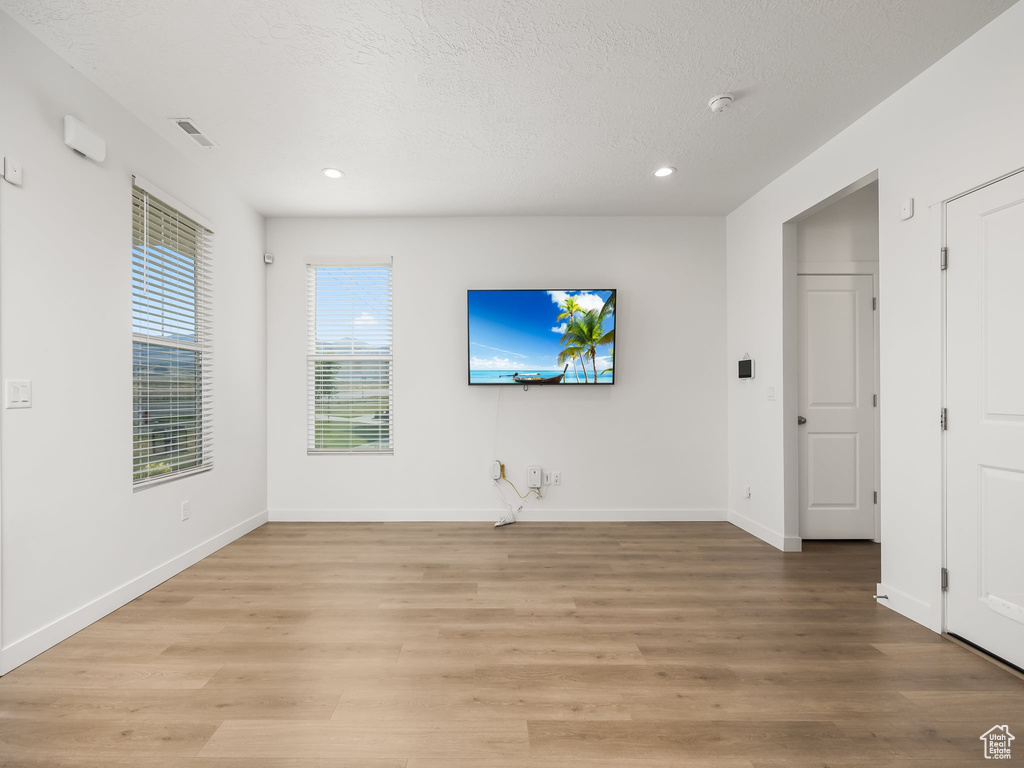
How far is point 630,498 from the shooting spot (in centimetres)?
462

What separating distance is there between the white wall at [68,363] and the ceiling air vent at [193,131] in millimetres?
215

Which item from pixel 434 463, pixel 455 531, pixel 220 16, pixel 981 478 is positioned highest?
pixel 220 16

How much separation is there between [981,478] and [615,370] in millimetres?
2703

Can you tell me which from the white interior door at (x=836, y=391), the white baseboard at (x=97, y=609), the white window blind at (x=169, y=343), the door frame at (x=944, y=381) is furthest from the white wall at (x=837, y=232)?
the white baseboard at (x=97, y=609)

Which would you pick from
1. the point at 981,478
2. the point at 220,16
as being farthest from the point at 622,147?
the point at 981,478

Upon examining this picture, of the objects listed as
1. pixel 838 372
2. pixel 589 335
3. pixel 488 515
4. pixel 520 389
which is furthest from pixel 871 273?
pixel 488 515

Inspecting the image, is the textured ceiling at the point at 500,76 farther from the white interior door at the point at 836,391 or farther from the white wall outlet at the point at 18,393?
the white wall outlet at the point at 18,393

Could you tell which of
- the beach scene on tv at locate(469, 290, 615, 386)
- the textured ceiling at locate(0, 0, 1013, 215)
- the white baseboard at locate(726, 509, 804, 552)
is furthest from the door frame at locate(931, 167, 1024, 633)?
the beach scene on tv at locate(469, 290, 615, 386)

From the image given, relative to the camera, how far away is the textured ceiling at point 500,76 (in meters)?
2.10

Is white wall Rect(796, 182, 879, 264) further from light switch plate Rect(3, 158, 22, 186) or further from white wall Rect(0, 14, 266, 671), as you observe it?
light switch plate Rect(3, 158, 22, 186)

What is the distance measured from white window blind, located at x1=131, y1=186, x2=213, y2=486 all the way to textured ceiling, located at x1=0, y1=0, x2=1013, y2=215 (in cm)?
59

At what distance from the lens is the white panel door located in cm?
207

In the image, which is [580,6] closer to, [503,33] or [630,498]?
[503,33]

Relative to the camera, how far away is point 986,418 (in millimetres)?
2193
